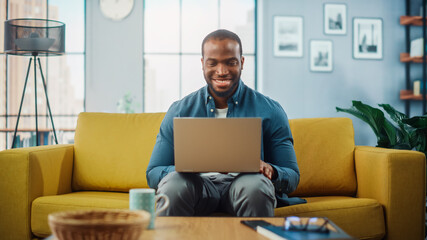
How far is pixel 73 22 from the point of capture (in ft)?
16.5

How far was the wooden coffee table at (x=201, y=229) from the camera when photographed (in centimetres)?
101

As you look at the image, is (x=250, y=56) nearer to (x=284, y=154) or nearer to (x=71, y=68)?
(x=71, y=68)

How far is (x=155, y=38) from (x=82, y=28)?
862 mm

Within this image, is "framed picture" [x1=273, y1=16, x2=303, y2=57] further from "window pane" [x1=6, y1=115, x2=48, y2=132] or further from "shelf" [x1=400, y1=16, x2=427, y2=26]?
"window pane" [x1=6, y1=115, x2=48, y2=132]

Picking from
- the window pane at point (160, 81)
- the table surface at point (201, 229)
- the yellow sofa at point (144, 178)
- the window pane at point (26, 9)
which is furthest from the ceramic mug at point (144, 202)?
the window pane at point (26, 9)

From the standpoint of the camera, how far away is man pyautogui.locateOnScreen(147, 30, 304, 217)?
1.41 metres

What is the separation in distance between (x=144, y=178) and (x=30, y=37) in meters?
1.69

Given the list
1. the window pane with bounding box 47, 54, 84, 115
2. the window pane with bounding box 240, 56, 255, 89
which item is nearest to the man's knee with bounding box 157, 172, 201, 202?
the window pane with bounding box 240, 56, 255, 89

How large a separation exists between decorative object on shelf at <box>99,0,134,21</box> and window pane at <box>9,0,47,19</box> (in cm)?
87

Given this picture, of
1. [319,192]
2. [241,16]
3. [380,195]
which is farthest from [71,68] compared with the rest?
[380,195]

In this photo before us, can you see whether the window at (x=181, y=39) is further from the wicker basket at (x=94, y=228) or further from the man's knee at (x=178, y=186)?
the wicker basket at (x=94, y=228)

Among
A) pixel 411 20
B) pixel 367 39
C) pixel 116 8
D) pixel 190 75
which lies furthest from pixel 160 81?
pixel 411 20

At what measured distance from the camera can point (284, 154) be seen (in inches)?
66.6

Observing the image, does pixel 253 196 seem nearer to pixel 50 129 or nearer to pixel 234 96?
pixel 234 96
